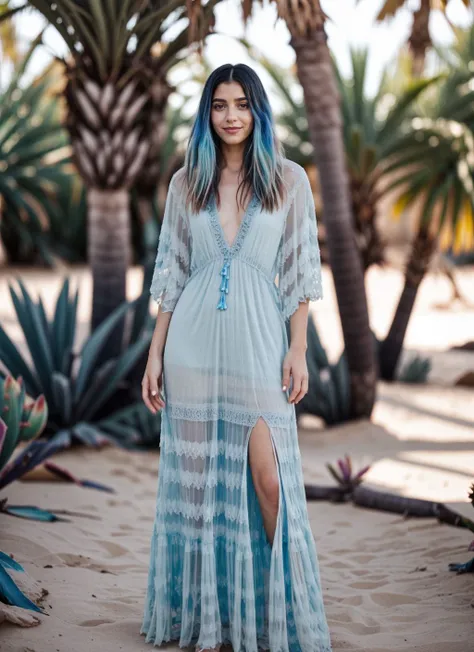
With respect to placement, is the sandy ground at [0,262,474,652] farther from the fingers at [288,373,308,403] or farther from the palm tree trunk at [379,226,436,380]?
the palm tree trunk at [379,226,436,380]

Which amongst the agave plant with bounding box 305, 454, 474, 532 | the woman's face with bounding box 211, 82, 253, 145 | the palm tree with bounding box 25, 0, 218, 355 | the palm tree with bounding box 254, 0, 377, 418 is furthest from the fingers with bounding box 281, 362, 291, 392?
the palm tree with bounding box 254, 0, 377, 418

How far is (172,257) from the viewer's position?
11.4 ft

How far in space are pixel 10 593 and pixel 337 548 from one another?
1.82 m

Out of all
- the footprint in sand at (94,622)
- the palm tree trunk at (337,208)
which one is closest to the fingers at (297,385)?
the footprint in sand at (94,622)

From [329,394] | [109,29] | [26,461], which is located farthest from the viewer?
[329,394]

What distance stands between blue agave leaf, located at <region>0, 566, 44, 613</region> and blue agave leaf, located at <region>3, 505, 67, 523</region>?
1.08m

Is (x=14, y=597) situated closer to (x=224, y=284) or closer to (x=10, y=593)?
(x=10, y=593)

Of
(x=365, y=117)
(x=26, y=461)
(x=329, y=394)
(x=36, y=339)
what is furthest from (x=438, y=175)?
(x=26, y=461)

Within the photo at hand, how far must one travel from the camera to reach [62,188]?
1708 cm

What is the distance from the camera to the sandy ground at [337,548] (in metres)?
3.51

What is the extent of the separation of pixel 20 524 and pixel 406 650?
1958 mm

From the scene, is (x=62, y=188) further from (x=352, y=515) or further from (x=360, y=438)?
(x=352, y=515)

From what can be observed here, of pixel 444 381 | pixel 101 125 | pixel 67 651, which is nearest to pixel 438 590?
pixel 67 651

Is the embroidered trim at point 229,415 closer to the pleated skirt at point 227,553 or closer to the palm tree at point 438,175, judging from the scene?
the pleated skirt at point 227,553
